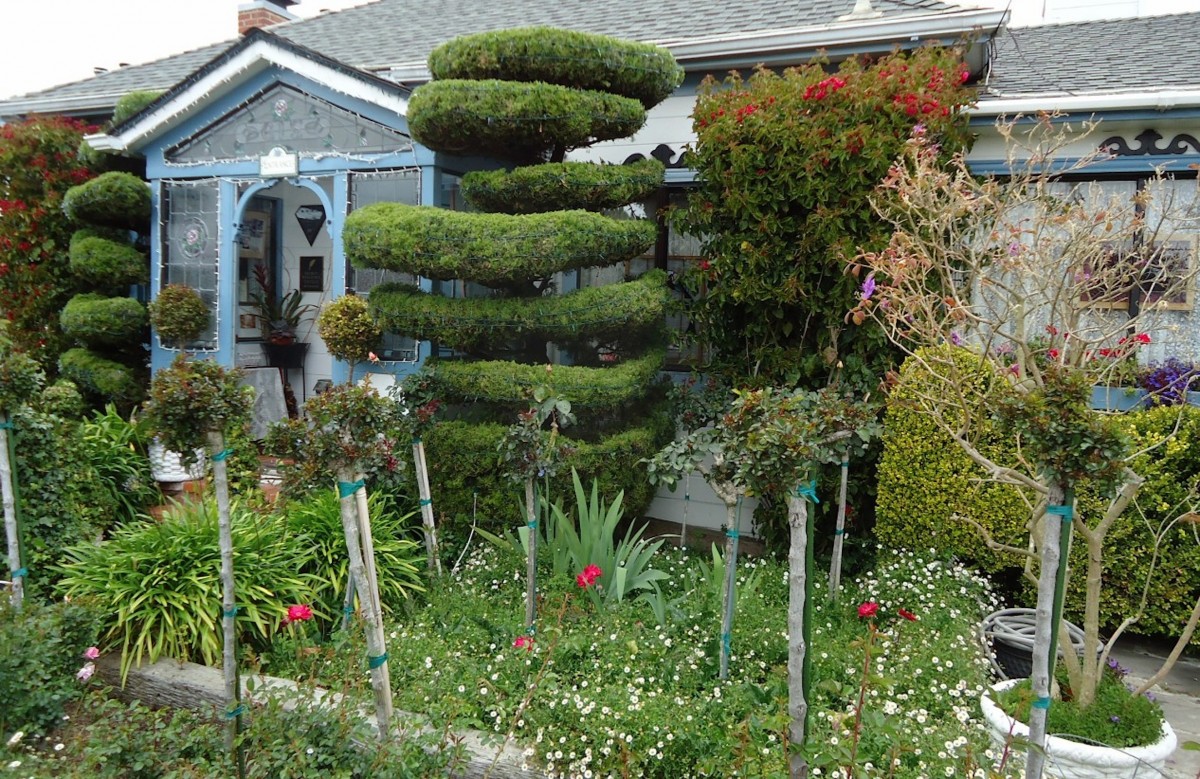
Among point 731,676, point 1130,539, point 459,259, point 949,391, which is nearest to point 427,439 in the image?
point 459,259

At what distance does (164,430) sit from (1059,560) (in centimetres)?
360

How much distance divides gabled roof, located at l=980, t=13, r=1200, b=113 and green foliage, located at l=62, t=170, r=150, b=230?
7859 millimetres

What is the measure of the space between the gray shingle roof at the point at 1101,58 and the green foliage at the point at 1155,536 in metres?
2.41

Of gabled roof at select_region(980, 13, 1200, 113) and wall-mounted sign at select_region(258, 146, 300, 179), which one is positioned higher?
gabled roof at select_region(980, 13, 1200, 113)

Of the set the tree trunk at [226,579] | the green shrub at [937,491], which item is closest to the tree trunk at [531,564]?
the tree trunk at [226,579]

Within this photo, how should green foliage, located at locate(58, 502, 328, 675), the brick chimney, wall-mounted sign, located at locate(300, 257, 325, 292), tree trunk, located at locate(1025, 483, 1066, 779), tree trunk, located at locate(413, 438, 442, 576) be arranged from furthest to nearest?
the brick chimney
wall-mounted sign, located at locate(300, 257, 325, 292)
tree trunk, located at locate(413, 438, 442, 576)
green foliage, located at locate(58, 502, 328, 675)
tree trunk, located at locate(1025, 483, 1066, 779)

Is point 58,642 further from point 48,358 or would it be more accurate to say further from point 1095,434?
point 48,358

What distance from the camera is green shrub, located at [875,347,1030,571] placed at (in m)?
5.35

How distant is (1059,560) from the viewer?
2861 mm

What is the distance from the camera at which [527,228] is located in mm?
5680

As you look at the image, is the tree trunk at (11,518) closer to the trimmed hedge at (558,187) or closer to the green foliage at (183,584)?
the green foliage at (183,584)

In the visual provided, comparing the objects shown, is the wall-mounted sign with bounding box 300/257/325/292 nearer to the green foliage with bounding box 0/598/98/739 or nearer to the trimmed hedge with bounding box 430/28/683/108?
the trimmed hedge with bounding box 430/28/683/108

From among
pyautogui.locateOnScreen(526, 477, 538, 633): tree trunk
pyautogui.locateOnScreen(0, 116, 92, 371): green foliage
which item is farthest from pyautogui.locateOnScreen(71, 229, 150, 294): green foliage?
pyautogui.locateOnScreen(526, 477, 538, 633): tree trunk

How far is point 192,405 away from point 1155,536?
5377mm
